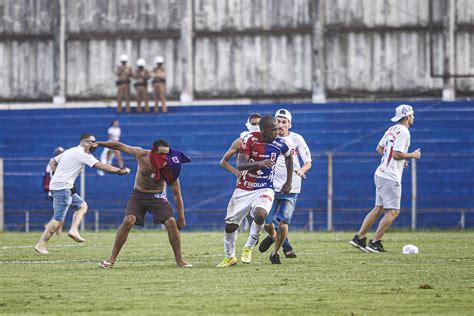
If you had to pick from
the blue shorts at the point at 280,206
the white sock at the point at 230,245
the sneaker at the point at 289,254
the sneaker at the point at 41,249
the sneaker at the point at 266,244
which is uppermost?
the blue shorts at the point at 280,206

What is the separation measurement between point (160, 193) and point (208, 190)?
62.7 feet

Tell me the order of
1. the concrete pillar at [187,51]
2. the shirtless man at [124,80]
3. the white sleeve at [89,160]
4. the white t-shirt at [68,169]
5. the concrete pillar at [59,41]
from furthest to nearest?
the concrete pillar at [59,41] < the concrete pillar at [187,51] < the shirtless man at [124,80] < the white t-shirt at [68,169] < the white sleeve at [89,160]

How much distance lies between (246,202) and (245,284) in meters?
3.06

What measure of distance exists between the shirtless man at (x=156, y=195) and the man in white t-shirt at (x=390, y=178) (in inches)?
170

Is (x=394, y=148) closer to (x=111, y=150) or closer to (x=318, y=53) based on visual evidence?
(x=111, y=150)

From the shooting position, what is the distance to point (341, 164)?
3528cm

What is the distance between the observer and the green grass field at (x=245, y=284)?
1158cm

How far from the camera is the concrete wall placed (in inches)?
1660

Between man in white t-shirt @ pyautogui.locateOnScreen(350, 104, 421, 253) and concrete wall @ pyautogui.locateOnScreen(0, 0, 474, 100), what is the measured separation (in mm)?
21806

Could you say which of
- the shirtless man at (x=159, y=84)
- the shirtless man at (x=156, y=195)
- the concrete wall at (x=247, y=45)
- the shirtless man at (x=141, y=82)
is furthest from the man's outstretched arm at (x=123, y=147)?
the concrete wall at (x=247, y=45)

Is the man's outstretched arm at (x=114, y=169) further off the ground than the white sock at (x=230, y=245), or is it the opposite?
the man's outstretched arm at (x=114, y=169)

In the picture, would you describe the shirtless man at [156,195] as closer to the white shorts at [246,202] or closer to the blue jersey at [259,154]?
the white shorts at [246,202]

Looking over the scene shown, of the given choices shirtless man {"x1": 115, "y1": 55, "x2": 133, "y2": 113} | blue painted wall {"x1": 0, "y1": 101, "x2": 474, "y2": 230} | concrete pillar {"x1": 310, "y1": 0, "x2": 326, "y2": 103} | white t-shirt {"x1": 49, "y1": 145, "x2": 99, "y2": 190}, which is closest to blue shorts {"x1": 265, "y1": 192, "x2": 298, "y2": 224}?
white t-shirt {"x1": 49, "y1": 145, "x2": 99, "y2": 190}

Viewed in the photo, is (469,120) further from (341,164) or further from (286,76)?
(286,76)
